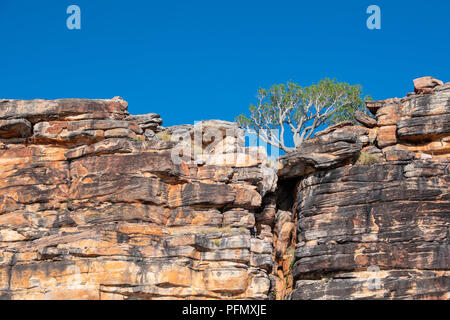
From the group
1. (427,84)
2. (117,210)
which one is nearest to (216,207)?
(117,210)

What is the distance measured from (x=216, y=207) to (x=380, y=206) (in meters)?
8.09

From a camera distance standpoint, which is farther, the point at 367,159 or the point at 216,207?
the point at 367,159

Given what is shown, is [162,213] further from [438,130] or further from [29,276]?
[438,130]

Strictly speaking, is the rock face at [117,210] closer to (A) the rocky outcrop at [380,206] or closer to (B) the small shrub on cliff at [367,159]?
(A) the rocky outcrop at [380,206]

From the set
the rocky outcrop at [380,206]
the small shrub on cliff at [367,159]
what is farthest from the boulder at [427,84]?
the small shrub on cliff at [367,159]

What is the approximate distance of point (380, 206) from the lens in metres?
39.2

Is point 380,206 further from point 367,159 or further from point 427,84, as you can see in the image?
point 427,84

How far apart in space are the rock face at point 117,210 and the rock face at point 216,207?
0.21 ft

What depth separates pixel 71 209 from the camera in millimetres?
40438

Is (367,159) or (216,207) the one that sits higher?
(367,159)

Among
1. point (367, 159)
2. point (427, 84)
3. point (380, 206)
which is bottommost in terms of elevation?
point (380, 206)

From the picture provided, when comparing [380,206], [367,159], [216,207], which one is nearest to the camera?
[380,206]

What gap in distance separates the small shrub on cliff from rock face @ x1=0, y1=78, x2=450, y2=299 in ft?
0.24

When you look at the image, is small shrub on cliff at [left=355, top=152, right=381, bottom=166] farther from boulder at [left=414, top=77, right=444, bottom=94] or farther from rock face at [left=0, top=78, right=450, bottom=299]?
boulder at [left=414, top=77, right=444, bottom=94]
